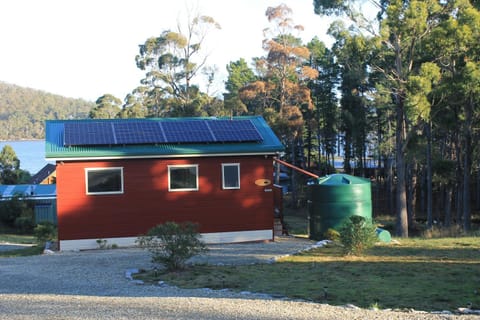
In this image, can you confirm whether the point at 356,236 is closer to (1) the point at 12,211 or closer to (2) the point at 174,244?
(2) the point at 174,244

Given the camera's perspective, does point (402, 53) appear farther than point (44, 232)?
Yes

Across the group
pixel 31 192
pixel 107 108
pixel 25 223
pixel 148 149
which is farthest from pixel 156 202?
pixel 107 108

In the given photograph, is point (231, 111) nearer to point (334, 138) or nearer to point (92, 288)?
point (334, 138)

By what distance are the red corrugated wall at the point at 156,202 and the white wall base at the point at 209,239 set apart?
13cm

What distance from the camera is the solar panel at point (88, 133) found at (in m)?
17.5

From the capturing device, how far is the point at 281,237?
19469 millimetres

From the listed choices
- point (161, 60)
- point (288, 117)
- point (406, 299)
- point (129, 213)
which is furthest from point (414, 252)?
point (161, 60)

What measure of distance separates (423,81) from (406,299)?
13578mm

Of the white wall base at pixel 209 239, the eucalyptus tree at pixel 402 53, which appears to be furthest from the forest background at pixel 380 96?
the white wall base at pixel 209 239

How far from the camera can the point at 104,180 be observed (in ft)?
57.3

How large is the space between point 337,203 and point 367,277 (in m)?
7.46

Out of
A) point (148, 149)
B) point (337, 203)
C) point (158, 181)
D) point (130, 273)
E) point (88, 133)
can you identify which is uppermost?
point (88, 133)

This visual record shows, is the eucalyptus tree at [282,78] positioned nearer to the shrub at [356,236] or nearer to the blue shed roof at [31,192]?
the blue shed roof at [31,192]

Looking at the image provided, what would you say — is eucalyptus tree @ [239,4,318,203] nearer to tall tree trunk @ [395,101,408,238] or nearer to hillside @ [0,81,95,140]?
tall tree trunk @ [395,101,408,238]
